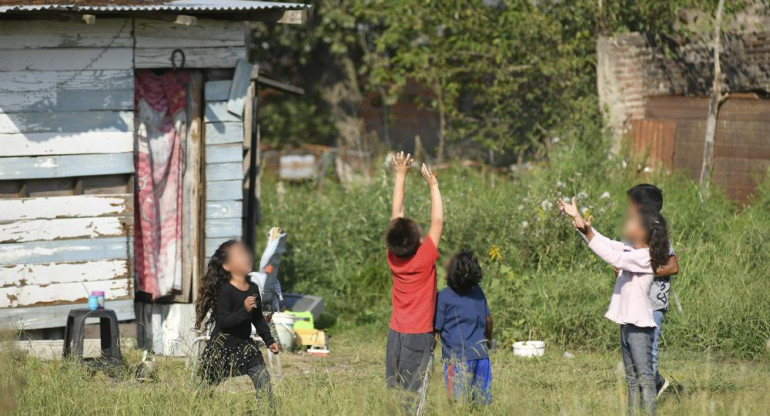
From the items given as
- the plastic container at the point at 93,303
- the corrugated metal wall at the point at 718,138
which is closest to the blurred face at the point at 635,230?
the plastic container at the point at 93,303

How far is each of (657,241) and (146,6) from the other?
16.4 ft

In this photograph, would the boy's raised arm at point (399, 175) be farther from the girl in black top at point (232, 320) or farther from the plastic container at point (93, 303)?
the plastic container at point (93, 303)

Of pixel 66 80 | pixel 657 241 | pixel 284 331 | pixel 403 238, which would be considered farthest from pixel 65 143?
pixel 657 241

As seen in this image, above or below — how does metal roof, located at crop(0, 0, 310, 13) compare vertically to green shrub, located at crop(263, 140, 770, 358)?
above

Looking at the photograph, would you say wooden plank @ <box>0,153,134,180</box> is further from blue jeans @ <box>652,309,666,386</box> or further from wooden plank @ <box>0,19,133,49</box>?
blue jeans @ <box>652,309,666,386</box>

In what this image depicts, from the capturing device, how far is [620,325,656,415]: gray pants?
20.0 ft

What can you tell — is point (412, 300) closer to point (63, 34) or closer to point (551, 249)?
point (551, 249)

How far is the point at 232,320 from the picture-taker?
6.36 m

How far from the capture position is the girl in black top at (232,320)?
20.9ft

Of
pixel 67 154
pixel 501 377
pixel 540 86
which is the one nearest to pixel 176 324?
pixel 67 154

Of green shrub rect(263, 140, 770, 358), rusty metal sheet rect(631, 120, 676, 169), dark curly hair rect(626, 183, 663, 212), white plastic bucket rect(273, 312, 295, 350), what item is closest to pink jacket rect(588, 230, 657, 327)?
dark curly hair rect(626, 183, 663, 212)

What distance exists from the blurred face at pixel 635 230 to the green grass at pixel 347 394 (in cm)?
81

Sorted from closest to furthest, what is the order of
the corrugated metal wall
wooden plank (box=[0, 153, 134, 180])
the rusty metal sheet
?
wooden plank (box=[0, 153, 134, 180]) < the corrugated metal wall < the rusty metal sheet

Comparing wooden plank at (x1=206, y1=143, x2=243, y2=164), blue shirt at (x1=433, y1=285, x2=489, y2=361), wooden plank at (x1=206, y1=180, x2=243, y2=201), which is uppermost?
wooden plank at (x1=206, y1=143, x2=243, y2=164)
